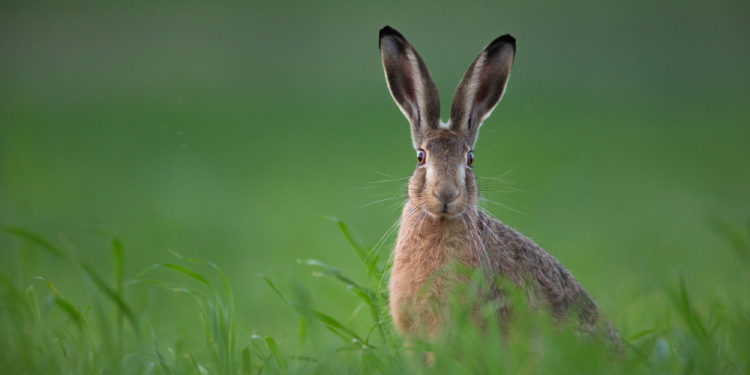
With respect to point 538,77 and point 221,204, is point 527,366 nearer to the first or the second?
point 221,204

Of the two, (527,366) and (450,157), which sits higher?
(450,157)

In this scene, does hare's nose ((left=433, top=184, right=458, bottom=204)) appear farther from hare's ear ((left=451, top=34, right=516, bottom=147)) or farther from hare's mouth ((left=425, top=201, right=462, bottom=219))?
hare's ear ((left=451, top=34, right=516, bottom=147))

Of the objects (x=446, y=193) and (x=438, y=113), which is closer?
(x=446, y=193)

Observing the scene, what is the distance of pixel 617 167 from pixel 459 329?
792 cm

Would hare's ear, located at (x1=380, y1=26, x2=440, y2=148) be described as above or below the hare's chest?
above

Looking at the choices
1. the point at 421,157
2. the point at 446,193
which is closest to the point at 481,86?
the point at 421,157

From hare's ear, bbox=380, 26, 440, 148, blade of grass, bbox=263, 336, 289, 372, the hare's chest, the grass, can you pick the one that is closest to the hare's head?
hare's ear, bbox=380, 26, 440, 148

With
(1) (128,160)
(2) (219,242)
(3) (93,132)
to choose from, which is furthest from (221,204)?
(3) (93,132)

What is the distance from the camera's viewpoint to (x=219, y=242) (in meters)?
7.98

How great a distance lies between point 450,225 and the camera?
4125 millimetres

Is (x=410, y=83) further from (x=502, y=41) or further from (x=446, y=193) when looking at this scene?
(x=446, y=193)

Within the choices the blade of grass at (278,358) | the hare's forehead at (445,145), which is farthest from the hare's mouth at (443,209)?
the blade of grass at (278,358)

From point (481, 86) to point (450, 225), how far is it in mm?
830

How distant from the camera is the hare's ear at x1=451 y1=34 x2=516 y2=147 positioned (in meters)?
4.20
